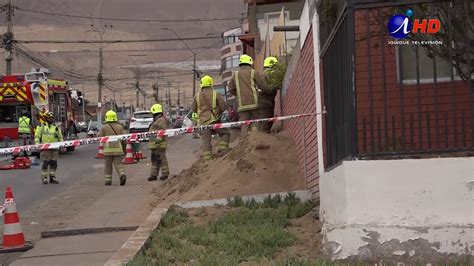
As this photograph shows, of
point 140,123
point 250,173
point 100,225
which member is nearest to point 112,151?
point 100,225

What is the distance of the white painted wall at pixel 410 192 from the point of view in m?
5.41

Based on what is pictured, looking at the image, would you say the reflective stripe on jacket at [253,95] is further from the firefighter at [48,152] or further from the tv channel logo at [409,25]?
the tv channel logo at [409,25]

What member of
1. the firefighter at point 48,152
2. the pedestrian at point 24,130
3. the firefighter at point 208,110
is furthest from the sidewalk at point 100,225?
the pedestrian at point 24,130

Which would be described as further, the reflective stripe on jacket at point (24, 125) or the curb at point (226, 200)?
the reflective stripe on jacket at point (24, 125)

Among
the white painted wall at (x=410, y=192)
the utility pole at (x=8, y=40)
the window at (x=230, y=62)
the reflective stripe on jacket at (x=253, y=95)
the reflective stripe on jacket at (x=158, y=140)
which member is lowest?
the white painted wall at (x=410, y=192)

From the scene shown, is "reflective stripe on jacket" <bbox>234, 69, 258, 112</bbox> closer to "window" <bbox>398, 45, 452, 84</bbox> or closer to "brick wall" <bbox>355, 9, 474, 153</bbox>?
"window" <bbox>398, 45, 452, 84</bbox>

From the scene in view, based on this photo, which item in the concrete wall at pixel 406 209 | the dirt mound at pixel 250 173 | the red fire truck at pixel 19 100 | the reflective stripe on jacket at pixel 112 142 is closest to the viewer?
the concrete wall at pixel 406 209

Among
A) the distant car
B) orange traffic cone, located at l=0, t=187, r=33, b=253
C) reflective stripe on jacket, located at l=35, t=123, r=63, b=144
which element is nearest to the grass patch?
orange traffic cone, located at l=0, t=187, r=33, b=253

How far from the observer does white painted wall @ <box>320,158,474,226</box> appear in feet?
17.8

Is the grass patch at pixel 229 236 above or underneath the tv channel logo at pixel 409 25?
underneath

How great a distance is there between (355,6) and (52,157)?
1247cm

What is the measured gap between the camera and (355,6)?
5.72 m

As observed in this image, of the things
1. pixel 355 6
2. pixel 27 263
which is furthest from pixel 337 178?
pixel 27 263

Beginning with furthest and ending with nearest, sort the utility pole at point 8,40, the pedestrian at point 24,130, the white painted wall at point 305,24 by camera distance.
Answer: the utility pole at point 8,40
the pedestrian at point 24,130
the white painted wall at point 305,24
